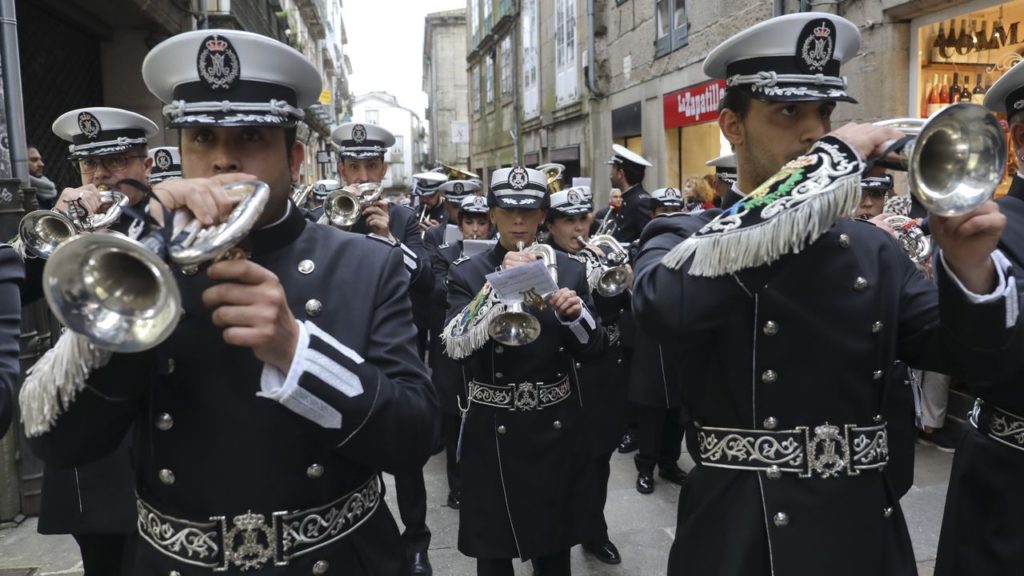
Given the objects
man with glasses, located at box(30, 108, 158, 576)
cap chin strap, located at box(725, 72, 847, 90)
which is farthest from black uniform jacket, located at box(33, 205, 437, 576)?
man with glasses, located at box(30, 108, 158, 576)

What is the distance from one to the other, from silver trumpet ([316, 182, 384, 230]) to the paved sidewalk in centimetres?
203

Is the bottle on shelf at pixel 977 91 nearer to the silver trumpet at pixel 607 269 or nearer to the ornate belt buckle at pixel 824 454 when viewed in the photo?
the silver trumpet at pixel 607 269

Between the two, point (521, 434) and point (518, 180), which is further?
point (518, 180)

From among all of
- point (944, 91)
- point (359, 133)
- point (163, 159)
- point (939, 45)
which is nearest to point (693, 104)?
point (939, 45)

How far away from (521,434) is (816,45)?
2339mm

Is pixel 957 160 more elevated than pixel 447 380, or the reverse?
pixel 957 160

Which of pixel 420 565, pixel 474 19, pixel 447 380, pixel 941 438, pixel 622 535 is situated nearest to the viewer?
pixel 420 565

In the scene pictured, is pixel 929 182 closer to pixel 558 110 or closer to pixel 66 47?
pixel 66 47

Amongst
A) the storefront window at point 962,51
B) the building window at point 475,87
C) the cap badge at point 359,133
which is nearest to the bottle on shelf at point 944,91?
the storefront window at point 962,51

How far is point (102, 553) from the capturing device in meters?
3.63

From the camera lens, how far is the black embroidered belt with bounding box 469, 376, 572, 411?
403cm

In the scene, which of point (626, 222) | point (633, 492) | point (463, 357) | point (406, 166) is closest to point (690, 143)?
point (626, 222)

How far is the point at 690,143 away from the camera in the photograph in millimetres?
13648

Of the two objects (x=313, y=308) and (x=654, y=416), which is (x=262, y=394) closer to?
(x=313, y=308)
